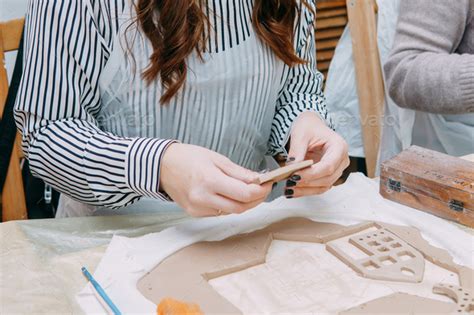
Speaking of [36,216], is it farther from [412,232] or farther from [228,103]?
[412,232]

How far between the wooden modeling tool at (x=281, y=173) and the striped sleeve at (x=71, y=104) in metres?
0.15

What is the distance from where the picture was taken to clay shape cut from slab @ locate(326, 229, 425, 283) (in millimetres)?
727

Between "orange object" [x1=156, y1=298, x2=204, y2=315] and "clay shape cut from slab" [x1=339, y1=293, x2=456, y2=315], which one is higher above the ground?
"orange object" [x1=156, y1=298, x2=204, y2=315]

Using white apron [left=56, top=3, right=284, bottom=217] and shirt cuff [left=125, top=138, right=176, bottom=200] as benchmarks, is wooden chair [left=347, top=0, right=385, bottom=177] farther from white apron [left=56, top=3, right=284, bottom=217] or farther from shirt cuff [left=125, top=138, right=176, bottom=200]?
shirt cuff [left=125, top=138, right=176, bottom=200]

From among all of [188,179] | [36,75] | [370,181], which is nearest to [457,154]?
[370,181]

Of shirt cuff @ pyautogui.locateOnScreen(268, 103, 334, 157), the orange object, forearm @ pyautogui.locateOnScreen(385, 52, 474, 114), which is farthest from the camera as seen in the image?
forearm @ pyautogui.locateOnScreen(385, 52, 474, 114)

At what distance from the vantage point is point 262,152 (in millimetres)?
1090

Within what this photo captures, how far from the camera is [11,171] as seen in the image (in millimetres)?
1062

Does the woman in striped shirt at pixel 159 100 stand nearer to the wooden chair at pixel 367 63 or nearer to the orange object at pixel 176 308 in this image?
the orange object at pixel 176 308

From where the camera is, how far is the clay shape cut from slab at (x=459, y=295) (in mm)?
658

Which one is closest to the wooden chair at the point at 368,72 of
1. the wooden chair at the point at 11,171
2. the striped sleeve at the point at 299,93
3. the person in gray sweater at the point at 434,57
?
the person in gray sweater at the point at 434,57

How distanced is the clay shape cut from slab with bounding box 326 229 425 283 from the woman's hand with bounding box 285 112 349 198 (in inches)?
3.6

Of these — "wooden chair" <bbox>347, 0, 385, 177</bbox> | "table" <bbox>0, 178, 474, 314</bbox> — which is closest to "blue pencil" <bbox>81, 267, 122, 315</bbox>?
Result: "table" <bbox>0, 178, 474, 314</bbox>

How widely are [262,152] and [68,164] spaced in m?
0.37
